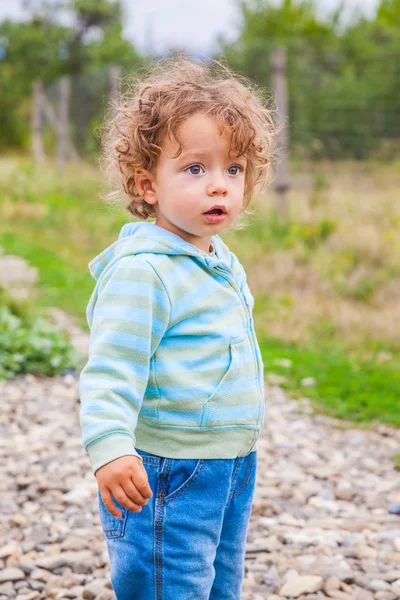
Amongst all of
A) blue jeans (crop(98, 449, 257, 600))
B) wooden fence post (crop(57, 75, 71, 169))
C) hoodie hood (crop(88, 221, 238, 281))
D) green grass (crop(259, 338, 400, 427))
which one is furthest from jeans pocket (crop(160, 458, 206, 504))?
wooden fence post (crop(57, 75, 71, 169))

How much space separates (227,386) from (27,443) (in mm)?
2238

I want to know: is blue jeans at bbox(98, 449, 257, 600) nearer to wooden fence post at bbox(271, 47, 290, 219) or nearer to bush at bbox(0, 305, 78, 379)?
bush at bbox(0, 305, 78, 379)

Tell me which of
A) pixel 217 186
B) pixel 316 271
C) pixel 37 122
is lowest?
pixel 217 186

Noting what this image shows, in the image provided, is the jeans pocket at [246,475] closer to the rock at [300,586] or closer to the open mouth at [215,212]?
the open mouth at [215,212]

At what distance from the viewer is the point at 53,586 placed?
2.42 m

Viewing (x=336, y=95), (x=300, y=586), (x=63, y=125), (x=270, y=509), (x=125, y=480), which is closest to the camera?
(x=125, y=480)

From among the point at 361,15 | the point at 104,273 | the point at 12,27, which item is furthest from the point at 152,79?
the point at 12,27

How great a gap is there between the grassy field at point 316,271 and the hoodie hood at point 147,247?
1682 mm

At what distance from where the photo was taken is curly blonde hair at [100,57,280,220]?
5.52 ft

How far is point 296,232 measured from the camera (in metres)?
7.86

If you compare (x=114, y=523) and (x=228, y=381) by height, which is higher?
(x=228, y=381)

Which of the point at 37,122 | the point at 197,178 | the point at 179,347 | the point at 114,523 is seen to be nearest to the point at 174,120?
the point at 197,178

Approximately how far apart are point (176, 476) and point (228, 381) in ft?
0.80

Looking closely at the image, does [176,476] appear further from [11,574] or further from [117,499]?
[11,574]
